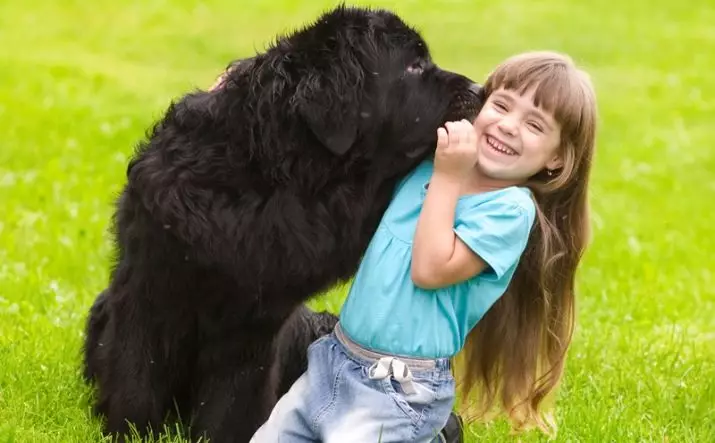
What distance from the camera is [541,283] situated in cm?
336

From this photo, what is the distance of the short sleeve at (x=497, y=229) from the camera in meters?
2.86

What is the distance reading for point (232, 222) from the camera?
307 centimetres

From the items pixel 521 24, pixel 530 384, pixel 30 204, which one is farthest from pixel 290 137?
pixel 521 24

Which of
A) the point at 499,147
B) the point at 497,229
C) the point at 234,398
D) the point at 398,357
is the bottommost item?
the point at 234,398

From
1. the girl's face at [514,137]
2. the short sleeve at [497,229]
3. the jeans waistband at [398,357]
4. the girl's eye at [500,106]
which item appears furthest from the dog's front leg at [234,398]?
the girl's eye at [500,106]

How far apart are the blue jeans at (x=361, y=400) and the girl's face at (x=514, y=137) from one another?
2.02 feet

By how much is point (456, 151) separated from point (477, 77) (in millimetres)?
9812

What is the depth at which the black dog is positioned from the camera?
10.1 ft

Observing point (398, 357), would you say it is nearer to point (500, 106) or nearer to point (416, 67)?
point (500, 106)

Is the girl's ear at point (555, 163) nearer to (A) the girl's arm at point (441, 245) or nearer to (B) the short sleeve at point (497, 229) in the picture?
(B) the short sleeve at point (497, 229)

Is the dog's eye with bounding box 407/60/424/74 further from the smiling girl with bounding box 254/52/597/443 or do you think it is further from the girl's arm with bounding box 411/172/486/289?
the girl's arm with bounding box 411/172/486/289

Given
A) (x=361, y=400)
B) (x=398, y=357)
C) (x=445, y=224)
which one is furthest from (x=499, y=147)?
(x=361, y=400)

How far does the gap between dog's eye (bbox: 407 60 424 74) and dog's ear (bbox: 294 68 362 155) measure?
0.77 feet

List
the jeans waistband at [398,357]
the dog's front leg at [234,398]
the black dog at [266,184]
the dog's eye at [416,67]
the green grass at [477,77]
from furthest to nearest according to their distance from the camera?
the green grass at [477,77], the dog's front leg at [234,398], the dog's eye at [416,67], the black dog at [266,184], the jeans waistband at [398,357]
